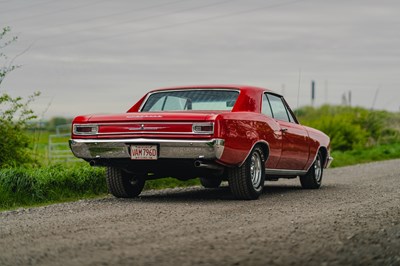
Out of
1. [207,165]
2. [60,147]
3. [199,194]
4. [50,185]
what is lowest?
[60,147]

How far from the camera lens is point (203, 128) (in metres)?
9.09

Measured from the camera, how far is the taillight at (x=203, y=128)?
9055mm

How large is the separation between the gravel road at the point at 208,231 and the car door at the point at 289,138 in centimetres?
70

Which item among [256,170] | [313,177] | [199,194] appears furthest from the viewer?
[313,177]

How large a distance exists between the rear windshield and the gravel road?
4.05 feet

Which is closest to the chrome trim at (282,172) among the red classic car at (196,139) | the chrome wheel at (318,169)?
the red classic car at (196,139)

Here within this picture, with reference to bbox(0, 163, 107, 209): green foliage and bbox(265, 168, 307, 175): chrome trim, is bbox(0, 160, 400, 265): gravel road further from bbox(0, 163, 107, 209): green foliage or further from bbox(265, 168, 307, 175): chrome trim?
bbox(0, 163, 107, 209): green foliage

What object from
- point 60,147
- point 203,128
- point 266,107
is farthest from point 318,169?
point 60,147

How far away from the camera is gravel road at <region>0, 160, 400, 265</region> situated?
546 cm

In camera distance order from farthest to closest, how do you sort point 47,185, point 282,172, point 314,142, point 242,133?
1. point 314,142
2. point 282,172
3. point 47,185
4. point 242,133

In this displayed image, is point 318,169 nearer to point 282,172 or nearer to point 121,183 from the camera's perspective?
point 282,172

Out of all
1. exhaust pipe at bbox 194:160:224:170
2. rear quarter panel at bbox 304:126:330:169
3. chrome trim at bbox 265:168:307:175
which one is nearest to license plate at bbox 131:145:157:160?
exhaust pipe at bbox 194:160:224:170

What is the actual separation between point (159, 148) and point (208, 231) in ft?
8.89

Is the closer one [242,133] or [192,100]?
[242,133]
